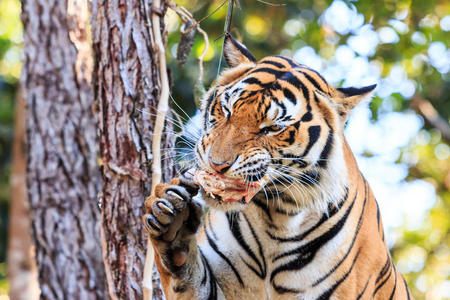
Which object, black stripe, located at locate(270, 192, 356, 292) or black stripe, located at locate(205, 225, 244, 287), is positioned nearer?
black stripe, located at locate(270, 192, 356, 292)

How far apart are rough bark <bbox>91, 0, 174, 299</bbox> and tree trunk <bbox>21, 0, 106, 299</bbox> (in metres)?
2.17

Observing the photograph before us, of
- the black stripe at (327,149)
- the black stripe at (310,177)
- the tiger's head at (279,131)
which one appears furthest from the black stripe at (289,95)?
the black stripe at (310,177)

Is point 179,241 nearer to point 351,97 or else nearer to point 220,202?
point 220,202

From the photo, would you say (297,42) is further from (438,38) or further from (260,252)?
(260,252)

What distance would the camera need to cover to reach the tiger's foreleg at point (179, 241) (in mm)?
2500

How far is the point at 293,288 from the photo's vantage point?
287 cm

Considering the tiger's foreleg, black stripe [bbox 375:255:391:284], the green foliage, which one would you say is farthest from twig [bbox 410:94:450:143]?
the tiger's foreleg

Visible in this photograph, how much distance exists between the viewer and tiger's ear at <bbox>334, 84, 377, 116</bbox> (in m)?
2.72

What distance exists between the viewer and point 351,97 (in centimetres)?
272

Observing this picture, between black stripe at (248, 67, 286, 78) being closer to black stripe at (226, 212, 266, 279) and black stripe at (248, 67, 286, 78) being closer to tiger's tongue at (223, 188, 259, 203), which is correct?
tiger's tongue at (223, 188, 259, 203)

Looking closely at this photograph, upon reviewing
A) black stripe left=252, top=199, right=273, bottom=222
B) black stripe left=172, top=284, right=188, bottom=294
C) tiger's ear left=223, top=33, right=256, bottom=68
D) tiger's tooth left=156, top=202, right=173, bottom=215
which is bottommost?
black stripe left=172, top=284, right=188, bottom=294

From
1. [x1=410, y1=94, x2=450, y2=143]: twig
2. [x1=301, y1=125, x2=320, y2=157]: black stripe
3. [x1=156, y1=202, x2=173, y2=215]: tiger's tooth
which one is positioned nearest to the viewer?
[x1=156, y1=202, x2=173, y2=215]: tiger's tooth

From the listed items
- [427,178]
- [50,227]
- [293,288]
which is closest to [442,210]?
[427,178]

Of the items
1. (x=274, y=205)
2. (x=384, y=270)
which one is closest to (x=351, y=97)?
(x=274, y=205)
